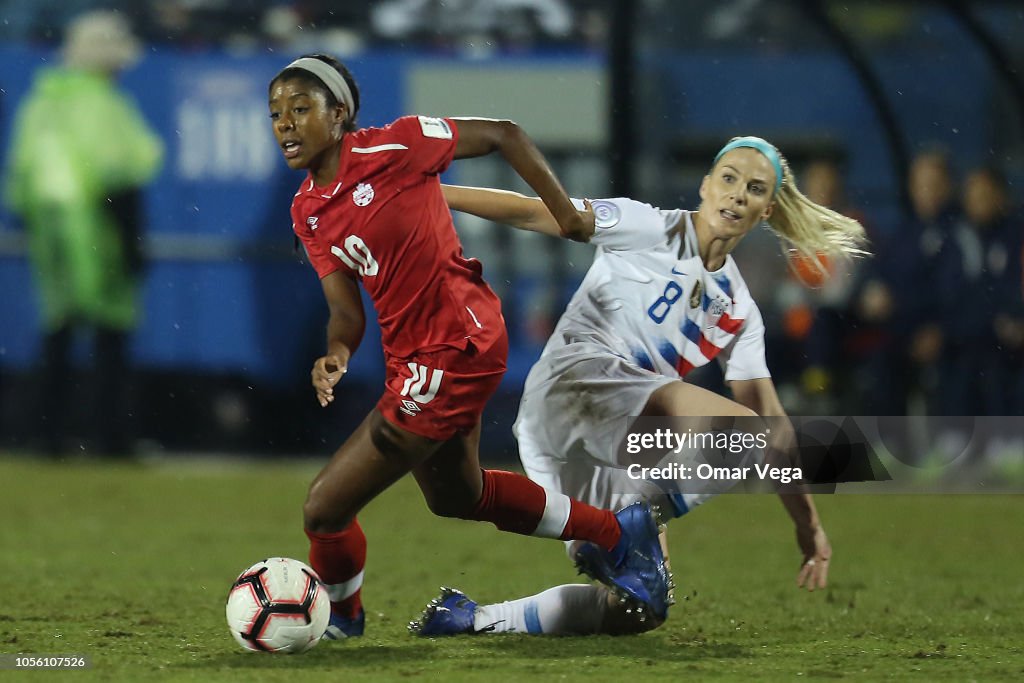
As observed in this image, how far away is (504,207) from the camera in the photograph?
602cm

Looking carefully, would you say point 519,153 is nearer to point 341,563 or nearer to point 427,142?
point 427,142

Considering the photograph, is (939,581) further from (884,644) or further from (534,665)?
(534,665)

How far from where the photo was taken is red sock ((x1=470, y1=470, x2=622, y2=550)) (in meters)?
5.64

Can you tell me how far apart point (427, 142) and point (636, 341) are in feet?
3.66

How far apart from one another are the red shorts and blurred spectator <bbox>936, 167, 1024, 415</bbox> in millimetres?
5473

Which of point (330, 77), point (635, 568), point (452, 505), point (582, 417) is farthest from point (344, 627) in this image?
point (330, 77)

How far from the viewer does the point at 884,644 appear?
229 inches

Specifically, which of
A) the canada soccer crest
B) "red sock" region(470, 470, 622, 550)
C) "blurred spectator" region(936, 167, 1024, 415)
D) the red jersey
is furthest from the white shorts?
"blurred spectator" region(936, 167, 1024, 415)

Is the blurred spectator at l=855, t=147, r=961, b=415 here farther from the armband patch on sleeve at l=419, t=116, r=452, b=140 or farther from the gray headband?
the gray headband

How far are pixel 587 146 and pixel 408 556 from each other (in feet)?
14.1

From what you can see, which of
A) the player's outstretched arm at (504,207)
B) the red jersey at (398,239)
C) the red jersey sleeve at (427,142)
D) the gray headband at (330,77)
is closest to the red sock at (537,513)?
the red jersey at (398,239)

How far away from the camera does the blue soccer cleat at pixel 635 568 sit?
18.5 ft

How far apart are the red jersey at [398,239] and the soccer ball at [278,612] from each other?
2.62 ft

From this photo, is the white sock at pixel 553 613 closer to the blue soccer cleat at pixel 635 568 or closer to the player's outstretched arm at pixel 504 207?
the blue soccer cleat at pixel 635 568
